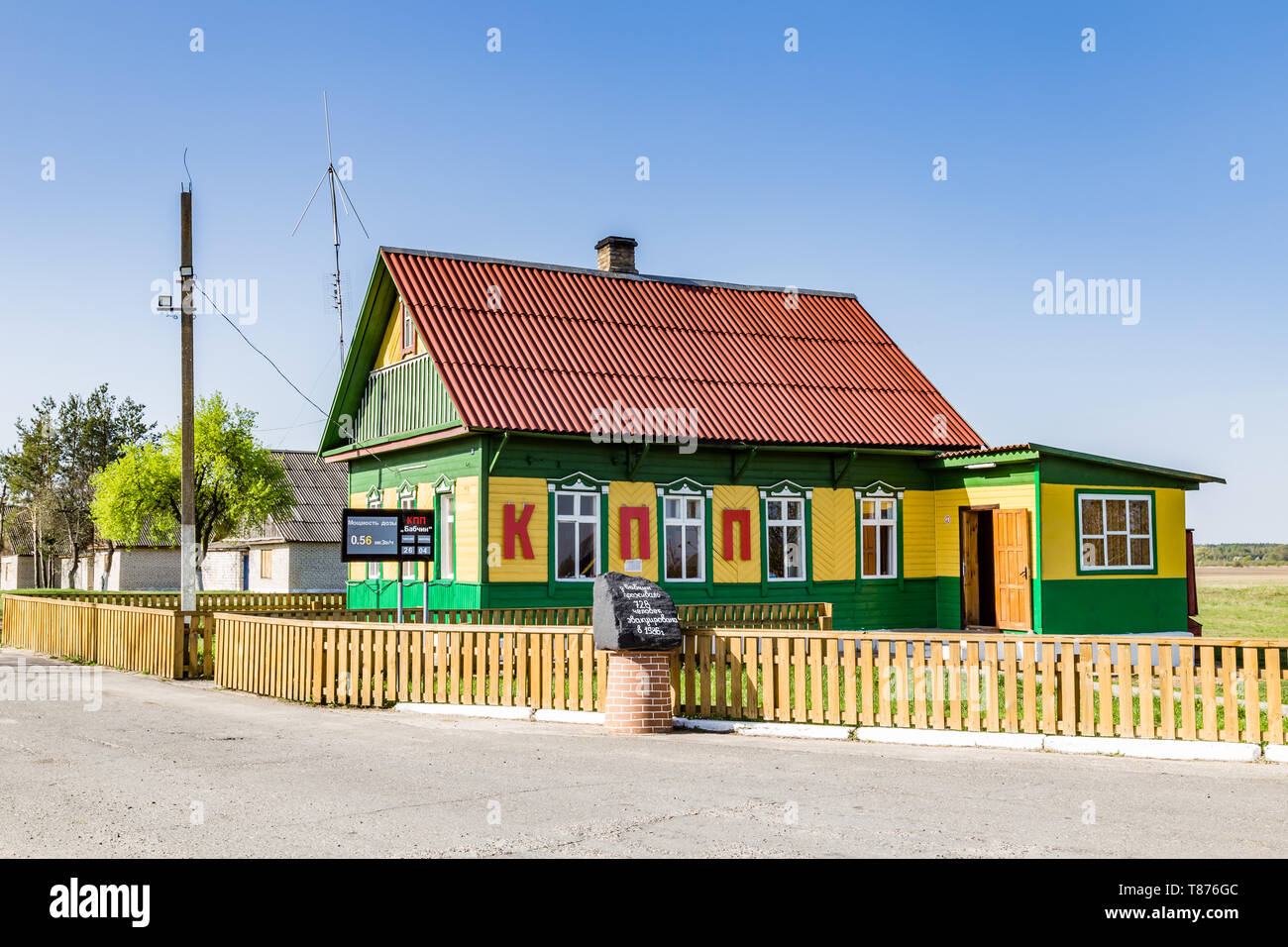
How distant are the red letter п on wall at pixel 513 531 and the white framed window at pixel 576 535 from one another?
59 cm

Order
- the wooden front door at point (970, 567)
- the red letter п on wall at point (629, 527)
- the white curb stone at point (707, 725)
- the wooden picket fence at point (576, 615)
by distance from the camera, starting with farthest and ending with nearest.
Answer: the wooden front door at point (970, 567)
the red letter п on wall at point (629, 527)
the wooden picket fence at point (576, 615)
the white curb stone at point (707, 725)

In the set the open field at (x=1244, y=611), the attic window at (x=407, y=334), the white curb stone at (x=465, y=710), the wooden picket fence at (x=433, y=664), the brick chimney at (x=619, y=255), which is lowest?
the open field at (x=1244, y=611)

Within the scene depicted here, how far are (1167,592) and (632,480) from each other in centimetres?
1093

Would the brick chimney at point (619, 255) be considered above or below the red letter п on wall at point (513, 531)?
above

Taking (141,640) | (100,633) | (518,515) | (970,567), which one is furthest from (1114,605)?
(100,633)

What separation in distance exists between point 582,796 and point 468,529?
12776mm

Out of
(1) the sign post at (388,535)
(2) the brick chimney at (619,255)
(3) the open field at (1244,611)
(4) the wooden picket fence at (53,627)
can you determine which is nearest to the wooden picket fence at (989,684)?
(1) the sign post at (388,535)

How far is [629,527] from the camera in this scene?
2197 cm

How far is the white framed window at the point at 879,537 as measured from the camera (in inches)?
957

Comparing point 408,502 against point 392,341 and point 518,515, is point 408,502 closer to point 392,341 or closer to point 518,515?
point 392,341

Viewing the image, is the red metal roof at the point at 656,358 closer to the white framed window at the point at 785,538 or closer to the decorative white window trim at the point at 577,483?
the decorative white window trim at the point at 577,483

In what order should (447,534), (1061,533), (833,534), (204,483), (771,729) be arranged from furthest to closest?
(204,483) < (833,534) < (447,534) < (1061,533) < (771,729)

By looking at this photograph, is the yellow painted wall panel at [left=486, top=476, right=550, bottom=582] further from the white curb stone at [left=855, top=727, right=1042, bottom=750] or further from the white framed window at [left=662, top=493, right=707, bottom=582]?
the white curb stone at [left=855, top=727, right=1042, bottom=750]

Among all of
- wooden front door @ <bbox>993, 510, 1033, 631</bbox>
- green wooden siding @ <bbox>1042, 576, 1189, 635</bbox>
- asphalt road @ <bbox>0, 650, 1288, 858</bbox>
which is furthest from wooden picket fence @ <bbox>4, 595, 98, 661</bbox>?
green wooden siding @ <bbox>1042, 576, 1189, 635</bbox>
